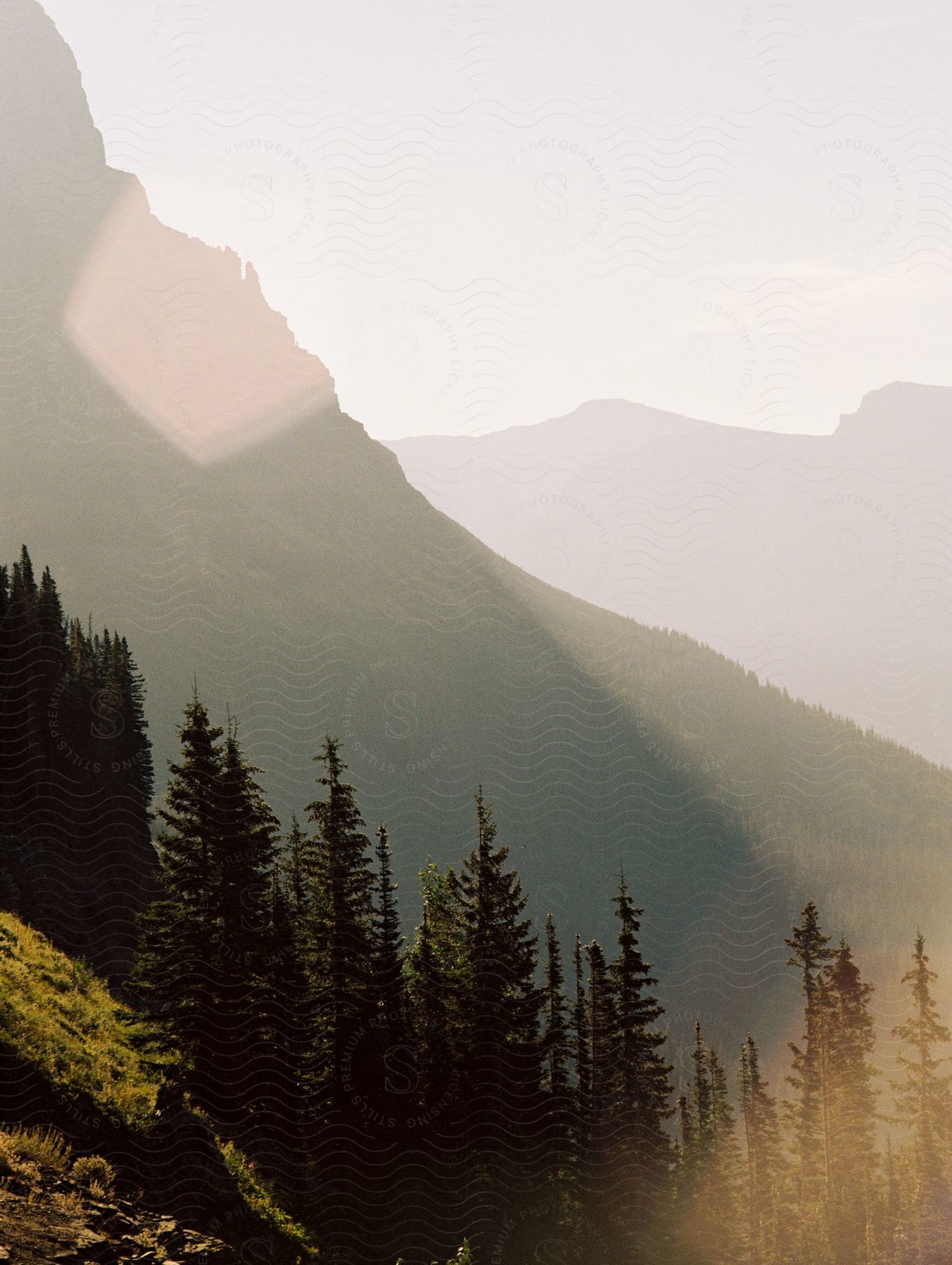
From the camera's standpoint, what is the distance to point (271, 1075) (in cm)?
2698

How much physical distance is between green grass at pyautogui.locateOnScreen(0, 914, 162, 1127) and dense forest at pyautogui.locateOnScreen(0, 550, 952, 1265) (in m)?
0.75

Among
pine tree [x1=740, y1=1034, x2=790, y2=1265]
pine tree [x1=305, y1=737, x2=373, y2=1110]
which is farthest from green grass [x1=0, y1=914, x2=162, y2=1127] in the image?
pine tree [x1=740, y1=1034, x2=790, y2=1265]

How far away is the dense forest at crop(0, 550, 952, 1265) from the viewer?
26.2m

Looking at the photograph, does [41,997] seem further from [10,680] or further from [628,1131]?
[10,680]

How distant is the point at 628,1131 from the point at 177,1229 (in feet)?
92.9

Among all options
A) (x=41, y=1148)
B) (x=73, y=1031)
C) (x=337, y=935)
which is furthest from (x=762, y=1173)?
(x=41, y=1148)

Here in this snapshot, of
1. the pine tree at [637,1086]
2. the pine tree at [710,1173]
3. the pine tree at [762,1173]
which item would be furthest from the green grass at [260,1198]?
the pine tree at [762,1173]

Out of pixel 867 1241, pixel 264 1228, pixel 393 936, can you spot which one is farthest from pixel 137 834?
pixel 264 1228

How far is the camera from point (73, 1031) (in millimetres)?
18797

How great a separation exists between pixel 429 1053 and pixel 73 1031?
16.0m

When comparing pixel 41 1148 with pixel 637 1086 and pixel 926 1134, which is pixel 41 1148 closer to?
pixel 637 1086

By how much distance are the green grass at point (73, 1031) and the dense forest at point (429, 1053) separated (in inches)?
29.6

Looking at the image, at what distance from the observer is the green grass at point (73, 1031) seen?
52.2 ft

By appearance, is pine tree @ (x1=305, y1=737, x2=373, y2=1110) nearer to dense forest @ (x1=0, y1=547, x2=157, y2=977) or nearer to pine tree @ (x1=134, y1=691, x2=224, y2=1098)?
pine tree @ (x1=134, y1=691, x2=224, y2=1098)
